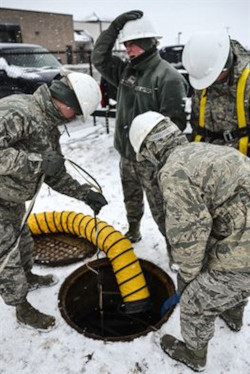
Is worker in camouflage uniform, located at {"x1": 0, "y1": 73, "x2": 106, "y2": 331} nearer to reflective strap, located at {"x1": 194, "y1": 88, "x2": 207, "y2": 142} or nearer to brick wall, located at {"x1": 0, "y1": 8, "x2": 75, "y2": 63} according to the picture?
reflective strap, located at {"x1": 194, "y1": 88, "x2": 207, "y2": 142}

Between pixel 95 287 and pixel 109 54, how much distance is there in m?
2.51

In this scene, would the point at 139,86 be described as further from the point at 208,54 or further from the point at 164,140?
the point at 164,140

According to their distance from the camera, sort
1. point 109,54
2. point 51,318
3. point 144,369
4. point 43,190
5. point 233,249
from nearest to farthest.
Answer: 1. point 233,249
2. point 144,369
3. point 51,318
4. point 109,54
5. point 43,190

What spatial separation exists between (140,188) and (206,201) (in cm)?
171

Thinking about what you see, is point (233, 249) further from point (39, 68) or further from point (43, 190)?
point (39, 68)

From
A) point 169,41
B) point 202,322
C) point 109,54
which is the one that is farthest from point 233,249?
point 169,41

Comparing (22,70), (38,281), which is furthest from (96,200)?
(22,70)

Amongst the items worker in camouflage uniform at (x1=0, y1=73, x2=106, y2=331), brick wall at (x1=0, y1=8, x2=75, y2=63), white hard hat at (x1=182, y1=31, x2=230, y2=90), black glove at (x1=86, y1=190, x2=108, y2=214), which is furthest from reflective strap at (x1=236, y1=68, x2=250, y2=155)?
brick wall at (x1=0, y1=8, x2=75, y2=63)

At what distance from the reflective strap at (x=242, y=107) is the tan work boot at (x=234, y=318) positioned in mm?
1259

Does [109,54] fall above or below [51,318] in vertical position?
above

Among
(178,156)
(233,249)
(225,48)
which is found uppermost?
(225,48)

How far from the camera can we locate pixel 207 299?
6.15 feet

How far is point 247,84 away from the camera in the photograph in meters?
2.35

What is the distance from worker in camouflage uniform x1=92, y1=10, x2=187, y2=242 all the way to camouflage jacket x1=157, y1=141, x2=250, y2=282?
3.77 feet
